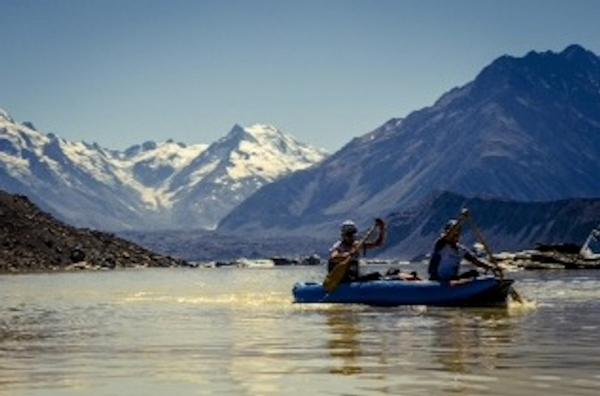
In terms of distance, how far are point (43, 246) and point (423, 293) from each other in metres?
122

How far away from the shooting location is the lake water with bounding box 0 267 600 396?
56.9 ft

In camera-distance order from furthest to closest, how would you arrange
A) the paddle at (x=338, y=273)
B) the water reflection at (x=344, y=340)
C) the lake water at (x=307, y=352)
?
the paddle at (x=338, y=273)
the water reflection at (x=344, y=340)
the lake water at (x=307, y=352)

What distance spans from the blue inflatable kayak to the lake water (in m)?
0.83

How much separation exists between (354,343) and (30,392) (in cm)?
1039

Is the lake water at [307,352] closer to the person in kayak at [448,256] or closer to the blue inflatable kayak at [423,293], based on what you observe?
the blue inflatable kayak at [423,293]

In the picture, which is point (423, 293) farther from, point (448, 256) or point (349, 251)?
point (349, 251)

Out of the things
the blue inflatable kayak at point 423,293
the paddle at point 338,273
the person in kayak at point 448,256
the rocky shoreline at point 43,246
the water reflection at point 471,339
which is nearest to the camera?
the water reflection at point 471,339

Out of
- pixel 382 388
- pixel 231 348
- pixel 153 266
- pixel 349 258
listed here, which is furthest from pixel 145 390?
pixel 153 266

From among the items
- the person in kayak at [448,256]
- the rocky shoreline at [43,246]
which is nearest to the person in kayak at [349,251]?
the person in kayak at [448,256]

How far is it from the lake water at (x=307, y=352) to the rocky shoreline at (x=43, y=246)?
364ft

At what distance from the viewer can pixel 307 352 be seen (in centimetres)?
2334

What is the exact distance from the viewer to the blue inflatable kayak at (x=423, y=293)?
1597 inches

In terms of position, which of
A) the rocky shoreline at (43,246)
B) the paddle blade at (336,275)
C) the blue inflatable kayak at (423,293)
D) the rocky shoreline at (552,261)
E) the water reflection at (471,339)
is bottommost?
the water reflection at (471,339)

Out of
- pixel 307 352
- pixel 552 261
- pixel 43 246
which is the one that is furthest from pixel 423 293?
pixel 43 246
